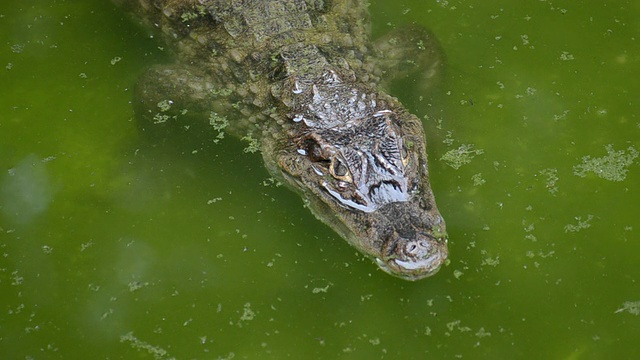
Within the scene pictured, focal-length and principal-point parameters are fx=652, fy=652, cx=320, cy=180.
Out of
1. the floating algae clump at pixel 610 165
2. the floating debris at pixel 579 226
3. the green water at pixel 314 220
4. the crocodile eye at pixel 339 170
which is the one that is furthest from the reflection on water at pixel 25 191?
the floating algae clump at pixel 610 165

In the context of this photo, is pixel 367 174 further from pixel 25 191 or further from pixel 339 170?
pixel 25 191

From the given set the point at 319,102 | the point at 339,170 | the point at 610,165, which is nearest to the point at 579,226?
the point at 610,165

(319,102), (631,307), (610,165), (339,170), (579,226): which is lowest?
(631,307)

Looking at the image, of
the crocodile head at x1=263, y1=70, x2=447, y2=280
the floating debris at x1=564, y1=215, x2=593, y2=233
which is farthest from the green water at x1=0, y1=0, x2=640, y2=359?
the crocodile head at x1=263, y1=70, x2=447, y2=280

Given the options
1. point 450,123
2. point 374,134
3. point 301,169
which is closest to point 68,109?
point 301,169

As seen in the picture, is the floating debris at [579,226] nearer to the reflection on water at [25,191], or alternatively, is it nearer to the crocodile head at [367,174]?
the crocodile head at [367,174]

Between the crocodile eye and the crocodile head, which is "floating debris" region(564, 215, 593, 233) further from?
the crocodile eye
